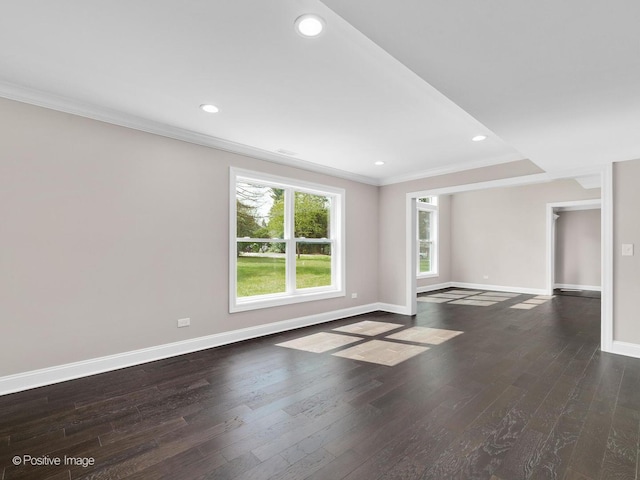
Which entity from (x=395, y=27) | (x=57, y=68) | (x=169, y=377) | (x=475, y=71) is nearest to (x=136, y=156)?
(x=57, y=68)

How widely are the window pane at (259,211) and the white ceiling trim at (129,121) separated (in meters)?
0.46

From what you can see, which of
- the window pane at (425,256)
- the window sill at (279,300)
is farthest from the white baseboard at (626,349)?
the window pane at (425,256)

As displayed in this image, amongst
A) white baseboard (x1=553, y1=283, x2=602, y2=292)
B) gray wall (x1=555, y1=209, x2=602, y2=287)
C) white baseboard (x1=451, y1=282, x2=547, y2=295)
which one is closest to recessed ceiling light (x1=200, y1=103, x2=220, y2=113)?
white baseboard (x1=451, y1=282, x2=547, y2=295)

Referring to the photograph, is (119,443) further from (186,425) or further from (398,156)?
(398,156)

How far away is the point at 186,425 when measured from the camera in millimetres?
2189

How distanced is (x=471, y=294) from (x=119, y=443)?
794 cm

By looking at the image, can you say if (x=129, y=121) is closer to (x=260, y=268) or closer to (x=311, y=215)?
(x=260, y=268)

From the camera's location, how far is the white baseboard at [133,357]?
108 inches

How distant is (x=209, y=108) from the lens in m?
3.02

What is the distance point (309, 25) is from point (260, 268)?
3343 millimetres

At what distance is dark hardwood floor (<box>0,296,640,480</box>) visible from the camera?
1770 millimetres

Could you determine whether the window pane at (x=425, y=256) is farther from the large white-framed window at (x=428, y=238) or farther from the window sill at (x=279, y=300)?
the window sill at (x=279, y=300)

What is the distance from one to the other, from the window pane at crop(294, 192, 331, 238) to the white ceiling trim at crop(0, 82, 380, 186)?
59 centimetres

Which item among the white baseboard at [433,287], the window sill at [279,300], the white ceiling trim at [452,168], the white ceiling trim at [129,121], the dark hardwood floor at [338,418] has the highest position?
the white ceiling trim at [129,121]
